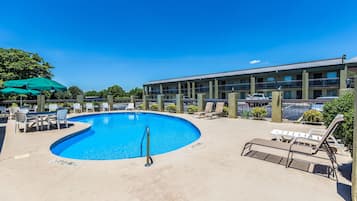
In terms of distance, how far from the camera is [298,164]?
3.58 metres

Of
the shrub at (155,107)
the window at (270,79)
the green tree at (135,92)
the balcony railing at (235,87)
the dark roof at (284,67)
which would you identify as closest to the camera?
the shrub at (155,107)

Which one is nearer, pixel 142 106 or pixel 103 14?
pixel 103 14

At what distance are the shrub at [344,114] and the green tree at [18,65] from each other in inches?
963

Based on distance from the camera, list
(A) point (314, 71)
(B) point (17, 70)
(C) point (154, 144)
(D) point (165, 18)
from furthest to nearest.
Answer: (A) point (314, 71) → (B) point (17, 70) → (D) point (165, 18) → (C) point (154, 144)

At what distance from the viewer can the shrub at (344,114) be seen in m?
2.82

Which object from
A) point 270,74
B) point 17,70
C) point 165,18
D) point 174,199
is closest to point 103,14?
point 165,18

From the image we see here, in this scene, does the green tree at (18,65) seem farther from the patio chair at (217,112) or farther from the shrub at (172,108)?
the patio chair at (217,112)

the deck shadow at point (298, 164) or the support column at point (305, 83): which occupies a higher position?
the support column at point (305, 83)

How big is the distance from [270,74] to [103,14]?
Answer: 25038 mm

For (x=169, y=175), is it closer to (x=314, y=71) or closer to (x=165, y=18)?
(x=165, y=18)

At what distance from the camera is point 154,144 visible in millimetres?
6633

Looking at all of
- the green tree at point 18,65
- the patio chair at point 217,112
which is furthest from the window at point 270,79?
the green tree at point 18,65

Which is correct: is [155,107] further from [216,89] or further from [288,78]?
[288,78]

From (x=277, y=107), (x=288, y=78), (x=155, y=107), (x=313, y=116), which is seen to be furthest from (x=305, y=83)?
(x=155, y=107)
